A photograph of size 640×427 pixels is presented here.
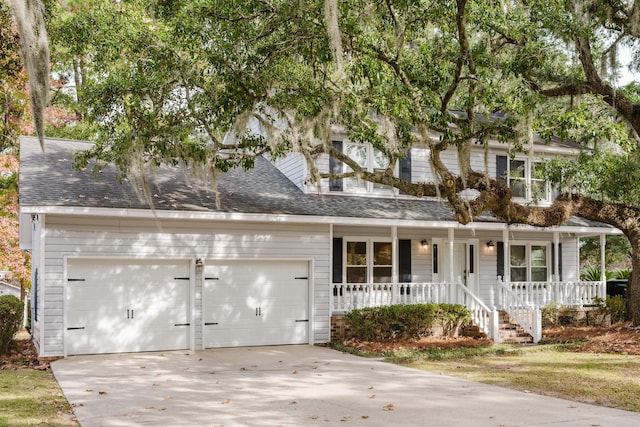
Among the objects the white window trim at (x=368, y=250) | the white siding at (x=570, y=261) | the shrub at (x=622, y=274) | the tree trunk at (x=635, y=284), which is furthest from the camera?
the shrub at (x=622, y=274)

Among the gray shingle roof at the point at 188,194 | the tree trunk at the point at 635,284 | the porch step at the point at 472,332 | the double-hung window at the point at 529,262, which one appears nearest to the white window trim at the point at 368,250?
the gray shingle roof at the point at 188,194

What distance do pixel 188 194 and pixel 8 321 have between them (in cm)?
425

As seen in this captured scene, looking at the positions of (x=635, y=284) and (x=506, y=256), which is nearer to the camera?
(x=635, y=284)

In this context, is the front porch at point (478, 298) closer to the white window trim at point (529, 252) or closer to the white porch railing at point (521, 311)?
the white porch railing at point (521, 311)

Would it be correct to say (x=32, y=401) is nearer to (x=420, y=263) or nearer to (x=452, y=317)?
(x=452, y=317)

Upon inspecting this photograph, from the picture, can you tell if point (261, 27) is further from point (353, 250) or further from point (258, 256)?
point (353, 250)

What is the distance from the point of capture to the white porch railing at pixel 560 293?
1597 centimetres

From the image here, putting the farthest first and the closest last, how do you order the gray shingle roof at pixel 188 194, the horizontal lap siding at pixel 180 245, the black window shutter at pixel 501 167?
the black window shutter at pixel 501 167
the gray shingle roof at pixel 188 194
the horizontal lap siding at pixel 180 245

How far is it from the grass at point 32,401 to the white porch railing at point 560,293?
10814 mm

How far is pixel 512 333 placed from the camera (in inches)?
571

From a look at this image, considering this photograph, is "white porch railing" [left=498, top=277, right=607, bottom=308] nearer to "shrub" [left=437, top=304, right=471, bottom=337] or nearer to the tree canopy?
"shrub" [left=437, top=304, right=471, bottom=337]

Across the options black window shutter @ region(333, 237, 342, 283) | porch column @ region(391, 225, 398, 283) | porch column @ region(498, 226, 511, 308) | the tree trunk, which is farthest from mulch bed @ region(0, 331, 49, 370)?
the tree trunk

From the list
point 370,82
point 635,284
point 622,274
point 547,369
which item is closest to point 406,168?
point 370,82

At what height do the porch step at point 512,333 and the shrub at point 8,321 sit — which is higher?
the shrub at point 8,321
